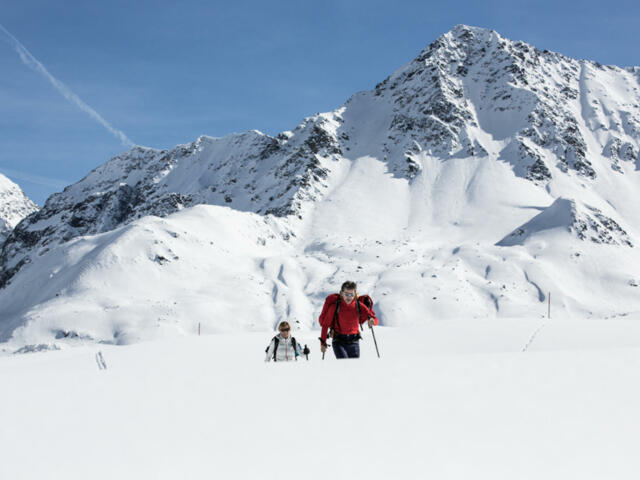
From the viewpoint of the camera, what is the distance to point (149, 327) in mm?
43312

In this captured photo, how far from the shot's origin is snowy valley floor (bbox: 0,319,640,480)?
10.4ft

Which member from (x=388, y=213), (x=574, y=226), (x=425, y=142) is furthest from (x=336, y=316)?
(x=425, y=142)

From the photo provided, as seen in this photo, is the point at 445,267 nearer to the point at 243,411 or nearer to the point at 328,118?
the point at 243,411

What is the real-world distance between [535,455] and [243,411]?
2.47 meters

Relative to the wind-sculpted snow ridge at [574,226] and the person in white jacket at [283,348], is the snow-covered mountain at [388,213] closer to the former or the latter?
the wind-sculpted snow ridge at [574,226]

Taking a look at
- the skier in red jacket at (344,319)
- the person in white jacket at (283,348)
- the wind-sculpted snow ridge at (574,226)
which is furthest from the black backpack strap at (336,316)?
the wind-sculpted snow ridge at (574,226)

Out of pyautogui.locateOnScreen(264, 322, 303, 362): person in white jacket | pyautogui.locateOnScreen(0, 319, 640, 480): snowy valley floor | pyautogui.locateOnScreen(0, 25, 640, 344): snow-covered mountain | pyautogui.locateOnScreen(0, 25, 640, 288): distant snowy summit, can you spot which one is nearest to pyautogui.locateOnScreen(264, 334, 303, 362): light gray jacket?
pyautogui.locateOnScreen(264, 322, 303, 362): person in white jacket

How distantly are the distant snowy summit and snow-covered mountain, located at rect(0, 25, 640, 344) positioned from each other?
621 mm

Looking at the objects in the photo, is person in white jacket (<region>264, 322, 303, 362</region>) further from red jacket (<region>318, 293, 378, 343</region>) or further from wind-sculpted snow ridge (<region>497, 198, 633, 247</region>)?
wind-sculpted snow ridge (<region>497, 198, 633, 247</region>)

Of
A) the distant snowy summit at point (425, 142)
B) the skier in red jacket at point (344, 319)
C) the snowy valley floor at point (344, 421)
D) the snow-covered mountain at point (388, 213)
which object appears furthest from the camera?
the distant snowy summit at point (425, 142)

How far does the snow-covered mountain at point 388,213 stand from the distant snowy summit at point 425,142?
621 mm

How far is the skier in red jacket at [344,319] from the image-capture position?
808 centimetres

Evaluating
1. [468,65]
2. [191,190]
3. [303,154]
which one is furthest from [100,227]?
[468,65]

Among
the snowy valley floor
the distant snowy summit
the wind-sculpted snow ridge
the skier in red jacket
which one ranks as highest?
the distant snowy summit
